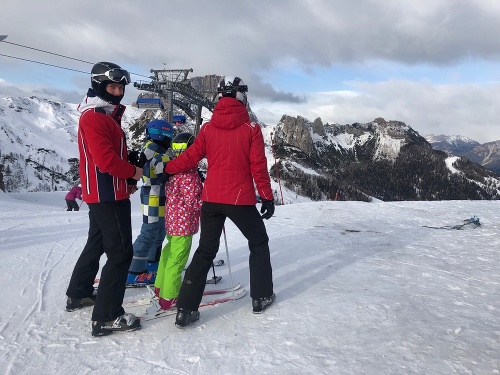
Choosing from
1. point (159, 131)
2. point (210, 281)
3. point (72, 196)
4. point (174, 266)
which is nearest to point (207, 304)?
point (174, 266)

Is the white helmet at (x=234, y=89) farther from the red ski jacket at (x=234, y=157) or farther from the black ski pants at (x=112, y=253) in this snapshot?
the black ski pants at (x=112, y=253)

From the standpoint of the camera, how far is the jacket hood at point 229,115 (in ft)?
11.7

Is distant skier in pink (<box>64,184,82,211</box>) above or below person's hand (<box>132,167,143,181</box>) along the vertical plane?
below

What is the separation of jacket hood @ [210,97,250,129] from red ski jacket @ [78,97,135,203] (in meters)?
0.87

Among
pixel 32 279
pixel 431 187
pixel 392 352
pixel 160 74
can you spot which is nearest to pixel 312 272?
pixel 392 352

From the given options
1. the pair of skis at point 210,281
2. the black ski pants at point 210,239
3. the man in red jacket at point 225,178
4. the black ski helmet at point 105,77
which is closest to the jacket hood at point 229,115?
the man in red jacket at point 225,178

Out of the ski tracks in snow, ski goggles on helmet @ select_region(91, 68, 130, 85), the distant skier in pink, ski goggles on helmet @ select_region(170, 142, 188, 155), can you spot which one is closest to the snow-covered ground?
the ski tracks in snow

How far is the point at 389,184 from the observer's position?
194500 millimetres

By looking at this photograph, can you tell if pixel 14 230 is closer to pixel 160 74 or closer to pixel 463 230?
pixel 463 230

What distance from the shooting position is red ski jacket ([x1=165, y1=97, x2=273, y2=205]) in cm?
354

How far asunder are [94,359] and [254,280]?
161 cm

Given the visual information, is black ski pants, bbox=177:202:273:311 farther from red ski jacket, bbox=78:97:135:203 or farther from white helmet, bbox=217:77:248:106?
white helmet, bbox=217:77:248:106

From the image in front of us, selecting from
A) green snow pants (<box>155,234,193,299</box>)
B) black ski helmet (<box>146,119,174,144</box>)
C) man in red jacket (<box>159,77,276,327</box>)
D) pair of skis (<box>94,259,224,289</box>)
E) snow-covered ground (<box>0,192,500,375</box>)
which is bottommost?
snow-covered ground (<box>0,192,500,375</box>)

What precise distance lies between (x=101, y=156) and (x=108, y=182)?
0.98 feet
